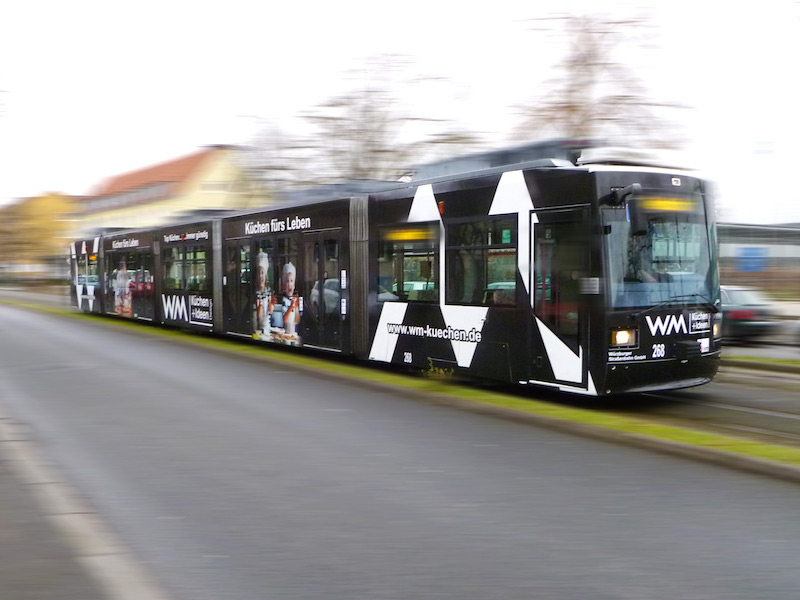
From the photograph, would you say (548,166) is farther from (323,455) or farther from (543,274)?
(323,455)

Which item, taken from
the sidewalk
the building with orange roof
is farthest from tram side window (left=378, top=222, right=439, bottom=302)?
the building with orange roof

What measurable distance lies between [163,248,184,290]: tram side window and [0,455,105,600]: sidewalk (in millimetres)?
17074

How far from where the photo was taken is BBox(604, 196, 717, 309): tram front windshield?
9.76 m

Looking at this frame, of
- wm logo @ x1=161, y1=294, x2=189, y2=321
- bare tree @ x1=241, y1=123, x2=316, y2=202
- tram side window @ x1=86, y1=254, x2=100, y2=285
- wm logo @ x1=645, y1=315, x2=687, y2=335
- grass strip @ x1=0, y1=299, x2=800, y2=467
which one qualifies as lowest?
grass strip @ x1=0, y1=299, x2=800, y2=467

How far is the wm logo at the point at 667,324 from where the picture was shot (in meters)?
9.91

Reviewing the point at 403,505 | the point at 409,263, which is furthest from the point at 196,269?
the point at 403,505

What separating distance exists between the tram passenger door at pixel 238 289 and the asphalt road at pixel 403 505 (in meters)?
8.17

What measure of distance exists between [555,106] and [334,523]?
18789 millimetres

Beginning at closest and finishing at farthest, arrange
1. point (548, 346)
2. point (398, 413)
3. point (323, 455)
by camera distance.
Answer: point (323, 455)
point (398, 413)
point (548, 346)

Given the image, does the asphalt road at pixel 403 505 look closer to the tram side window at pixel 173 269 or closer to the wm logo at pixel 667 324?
the wm logo at pixel 667 324

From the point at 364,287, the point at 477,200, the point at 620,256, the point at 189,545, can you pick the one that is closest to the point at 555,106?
the point at 364,287

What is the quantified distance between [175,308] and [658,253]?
15.7 metres

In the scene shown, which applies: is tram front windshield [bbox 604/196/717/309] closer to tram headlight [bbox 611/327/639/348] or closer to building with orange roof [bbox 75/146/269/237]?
Answer: tram headlight [bbox 611/327/639/348]

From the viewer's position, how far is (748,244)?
35.3 metres
